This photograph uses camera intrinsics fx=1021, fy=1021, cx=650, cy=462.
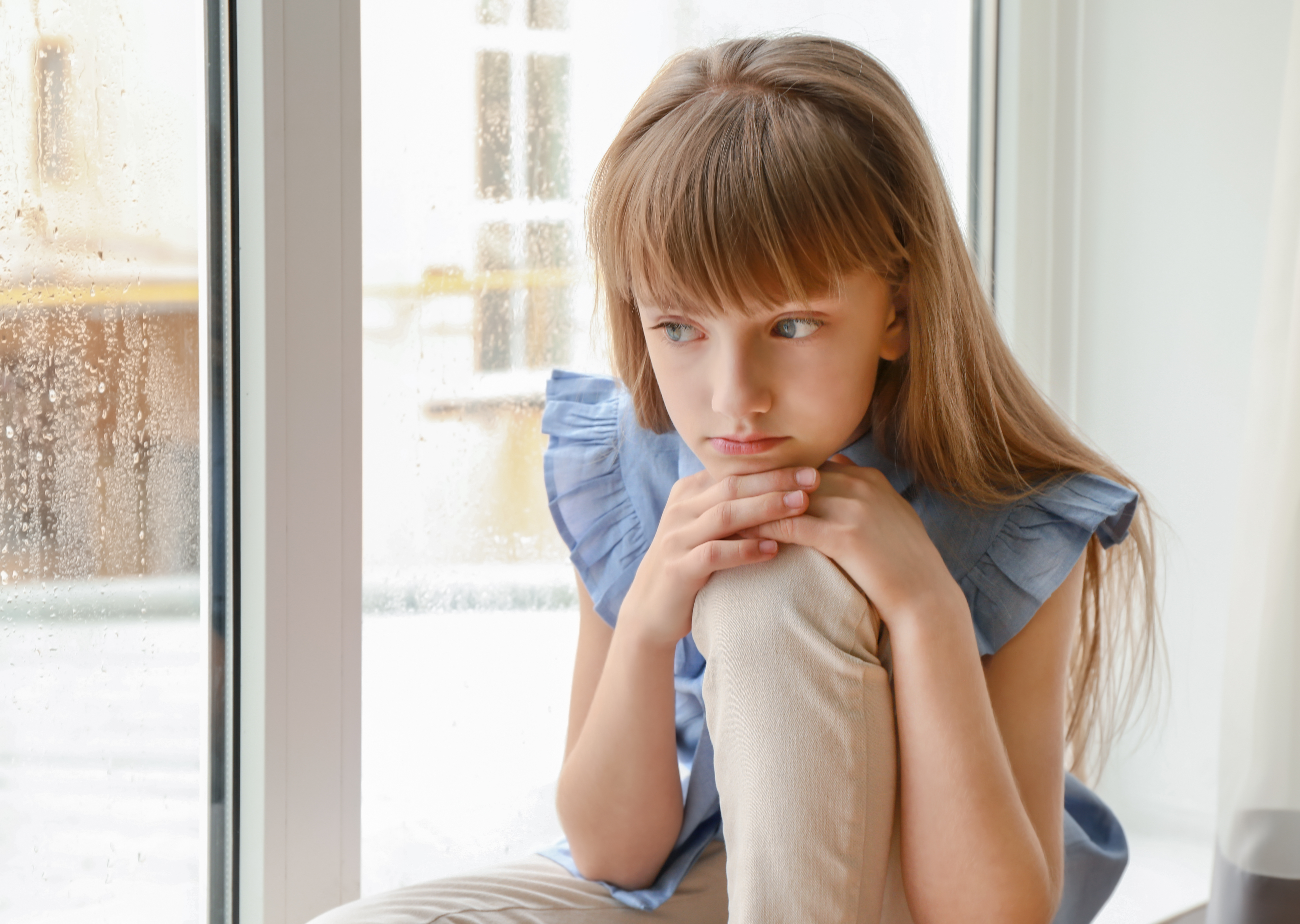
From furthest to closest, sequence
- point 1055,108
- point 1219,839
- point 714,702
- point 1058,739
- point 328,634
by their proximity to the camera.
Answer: point 1055,108, point 1219,839, point 328,634, point 1058,739, point 714,702

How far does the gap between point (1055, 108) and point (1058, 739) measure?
0.84 metres

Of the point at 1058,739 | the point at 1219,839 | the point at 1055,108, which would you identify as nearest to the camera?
the point at 1058,739

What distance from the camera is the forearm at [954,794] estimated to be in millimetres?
570

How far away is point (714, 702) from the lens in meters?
0.57

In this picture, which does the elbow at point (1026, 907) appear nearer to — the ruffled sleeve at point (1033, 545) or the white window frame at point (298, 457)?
the ruffled sleeve at point (1033, 545)

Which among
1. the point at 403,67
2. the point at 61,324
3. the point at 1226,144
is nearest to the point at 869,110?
the point at 403,67

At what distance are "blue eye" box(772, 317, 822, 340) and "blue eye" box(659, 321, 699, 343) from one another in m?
0.05

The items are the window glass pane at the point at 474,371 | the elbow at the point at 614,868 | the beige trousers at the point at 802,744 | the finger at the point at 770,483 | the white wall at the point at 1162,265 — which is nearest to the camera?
the beige trousers at the point at 802,744

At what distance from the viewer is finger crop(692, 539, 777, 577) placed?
0.60 meters

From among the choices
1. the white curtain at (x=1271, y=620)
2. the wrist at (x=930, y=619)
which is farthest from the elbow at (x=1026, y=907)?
the white curtain at (x=1271, y=620)

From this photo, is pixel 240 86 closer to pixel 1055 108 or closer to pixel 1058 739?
pixel 1058 739

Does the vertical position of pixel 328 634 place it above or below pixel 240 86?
below

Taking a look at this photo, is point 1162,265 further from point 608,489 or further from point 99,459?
point 99,459

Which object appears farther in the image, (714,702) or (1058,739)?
(1058,739)
